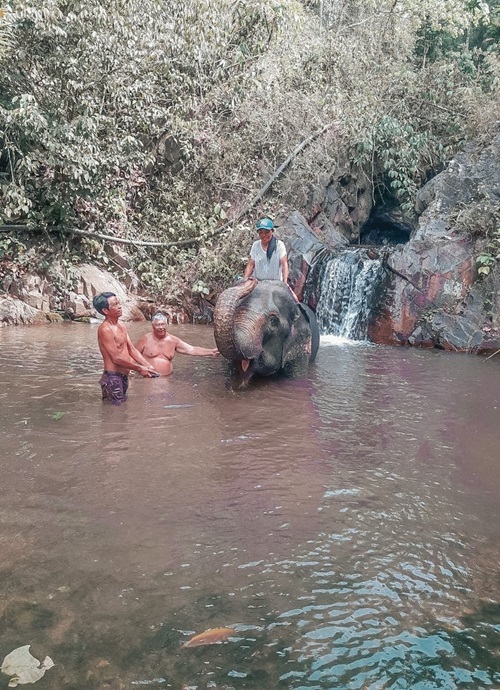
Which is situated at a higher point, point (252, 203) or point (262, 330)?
point (252, 203)

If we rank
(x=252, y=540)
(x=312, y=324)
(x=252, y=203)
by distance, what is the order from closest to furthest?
(x=252, y=540) < (x=312, y=324) < (x=252, y=203)

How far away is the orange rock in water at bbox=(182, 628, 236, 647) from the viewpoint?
249 cm

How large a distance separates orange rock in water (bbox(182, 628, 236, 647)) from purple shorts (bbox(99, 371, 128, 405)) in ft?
12.6

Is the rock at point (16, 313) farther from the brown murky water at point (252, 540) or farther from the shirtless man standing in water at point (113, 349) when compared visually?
the shirtless man standing in water at point (113, 349)

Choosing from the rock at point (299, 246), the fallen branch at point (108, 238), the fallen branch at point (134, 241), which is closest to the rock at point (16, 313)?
the fallen branch at point (108, 238)

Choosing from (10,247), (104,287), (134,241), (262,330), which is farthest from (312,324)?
(10,247)

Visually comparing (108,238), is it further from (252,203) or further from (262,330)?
(262,330)

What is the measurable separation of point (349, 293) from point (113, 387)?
671cm

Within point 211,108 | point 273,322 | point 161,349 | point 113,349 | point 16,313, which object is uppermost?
point 211,108

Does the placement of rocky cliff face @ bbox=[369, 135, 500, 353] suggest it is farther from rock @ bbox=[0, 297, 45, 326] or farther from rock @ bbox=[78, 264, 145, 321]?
rock @ bbox=[0, 297, 45, 326]

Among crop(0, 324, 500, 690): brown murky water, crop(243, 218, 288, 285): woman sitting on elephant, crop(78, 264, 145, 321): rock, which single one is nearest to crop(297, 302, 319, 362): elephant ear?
crop(243, 218, 288, 285): woman sitting on elephant

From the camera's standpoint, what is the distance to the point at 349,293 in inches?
461

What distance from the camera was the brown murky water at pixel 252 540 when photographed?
244cm

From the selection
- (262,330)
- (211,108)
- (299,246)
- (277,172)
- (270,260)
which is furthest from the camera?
(211,108)
